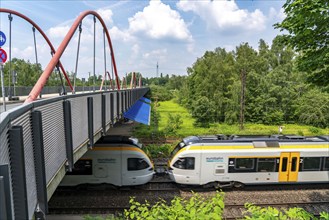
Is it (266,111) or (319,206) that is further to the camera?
(266,111)

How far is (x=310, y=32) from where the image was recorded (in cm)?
838

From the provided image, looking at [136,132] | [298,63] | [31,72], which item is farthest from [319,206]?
[31,72]

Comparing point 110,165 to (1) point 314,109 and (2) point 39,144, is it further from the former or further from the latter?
(1) point 314,109

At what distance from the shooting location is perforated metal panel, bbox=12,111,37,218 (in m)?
3.84

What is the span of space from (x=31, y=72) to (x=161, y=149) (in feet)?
104

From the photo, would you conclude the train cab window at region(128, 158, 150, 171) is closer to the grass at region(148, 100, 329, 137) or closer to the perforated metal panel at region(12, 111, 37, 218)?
the perforated metal panel at region(12, 111, 37, 218)

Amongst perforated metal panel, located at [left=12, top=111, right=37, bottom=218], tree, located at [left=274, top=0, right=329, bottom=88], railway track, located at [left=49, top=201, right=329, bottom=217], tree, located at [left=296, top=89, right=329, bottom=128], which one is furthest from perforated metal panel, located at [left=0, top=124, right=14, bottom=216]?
tree, located at [left=296, top=89, right=329, bottom=128]

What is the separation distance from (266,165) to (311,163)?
9.01ft

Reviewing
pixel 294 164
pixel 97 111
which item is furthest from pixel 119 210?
pixel 294 164

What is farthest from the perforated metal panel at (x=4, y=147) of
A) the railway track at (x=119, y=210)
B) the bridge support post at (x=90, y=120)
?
the railway track at (x=119, y=210)

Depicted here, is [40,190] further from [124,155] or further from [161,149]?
[161,149]

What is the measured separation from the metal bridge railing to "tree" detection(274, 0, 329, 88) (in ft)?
25.6

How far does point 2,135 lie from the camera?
9.88 ft

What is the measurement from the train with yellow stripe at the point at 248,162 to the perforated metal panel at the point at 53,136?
27.8 ft
